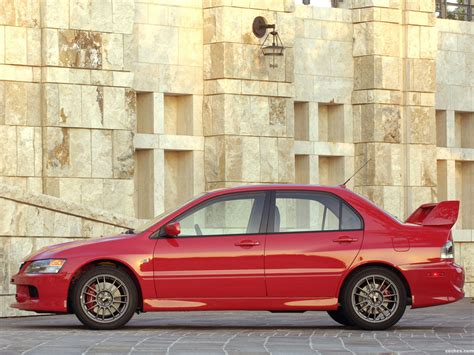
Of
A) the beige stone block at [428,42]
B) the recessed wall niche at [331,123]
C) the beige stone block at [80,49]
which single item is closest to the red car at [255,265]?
the beige stone block at [80,49]

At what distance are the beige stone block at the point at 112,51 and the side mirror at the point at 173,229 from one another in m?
7.55

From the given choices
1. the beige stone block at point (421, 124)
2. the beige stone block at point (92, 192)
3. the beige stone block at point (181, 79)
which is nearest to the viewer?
the beige stone block at point (92, 192)

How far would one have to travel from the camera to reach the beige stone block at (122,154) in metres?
22.6

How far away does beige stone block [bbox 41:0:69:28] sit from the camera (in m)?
21.9

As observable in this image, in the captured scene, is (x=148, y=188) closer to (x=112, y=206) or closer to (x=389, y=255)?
(x=112, y=206)

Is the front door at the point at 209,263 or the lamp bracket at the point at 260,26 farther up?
the lamp bracket at the point at 260,26

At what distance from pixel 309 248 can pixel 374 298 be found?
81 cm

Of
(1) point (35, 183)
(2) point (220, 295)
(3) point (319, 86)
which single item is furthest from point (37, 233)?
(3) point (319, 86)

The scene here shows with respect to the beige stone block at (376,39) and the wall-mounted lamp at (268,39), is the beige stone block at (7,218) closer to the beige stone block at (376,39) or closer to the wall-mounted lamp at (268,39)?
the wall-mounted lamp at (268,39)

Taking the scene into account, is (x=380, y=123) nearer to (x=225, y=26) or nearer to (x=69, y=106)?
(x=225, y=26)

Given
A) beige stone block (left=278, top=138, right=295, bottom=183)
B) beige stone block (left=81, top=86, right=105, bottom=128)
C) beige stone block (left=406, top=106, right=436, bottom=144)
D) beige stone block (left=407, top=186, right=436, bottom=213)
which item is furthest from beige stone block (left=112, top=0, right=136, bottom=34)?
beige stone block (left=407, top=186, right=436, bottom=213)

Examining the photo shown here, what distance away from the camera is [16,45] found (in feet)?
71.7

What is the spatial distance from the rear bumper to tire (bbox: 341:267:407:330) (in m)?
0.12

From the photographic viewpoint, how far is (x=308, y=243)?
15.5 m
